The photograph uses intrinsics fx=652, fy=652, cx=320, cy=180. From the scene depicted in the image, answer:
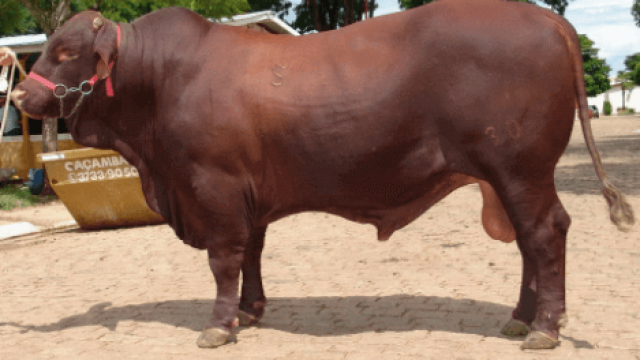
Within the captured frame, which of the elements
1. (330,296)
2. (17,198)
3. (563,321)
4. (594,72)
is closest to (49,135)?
(17,198)

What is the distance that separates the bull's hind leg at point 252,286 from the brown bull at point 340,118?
263 mm

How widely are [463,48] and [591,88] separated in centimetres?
8277

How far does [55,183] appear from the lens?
9445mm

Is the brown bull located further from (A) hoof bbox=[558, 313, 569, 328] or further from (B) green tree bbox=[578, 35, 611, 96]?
(B) green tree bbox=[578, 35, 611, 96]

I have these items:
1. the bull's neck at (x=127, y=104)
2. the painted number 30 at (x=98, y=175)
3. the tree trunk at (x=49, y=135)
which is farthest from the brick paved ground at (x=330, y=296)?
the tree trunk at (x=49, y=135)

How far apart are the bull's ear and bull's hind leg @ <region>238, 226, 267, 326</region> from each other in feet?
4.95

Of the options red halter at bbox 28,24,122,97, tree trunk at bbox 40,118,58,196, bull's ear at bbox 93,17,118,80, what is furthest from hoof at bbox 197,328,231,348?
tree trunk at bbox 40,118,58,196

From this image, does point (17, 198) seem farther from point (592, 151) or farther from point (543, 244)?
point (592, 151)

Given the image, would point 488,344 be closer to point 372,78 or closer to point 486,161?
point 486,161

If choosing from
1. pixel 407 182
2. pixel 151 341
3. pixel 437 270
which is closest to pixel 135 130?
pixel 151 341

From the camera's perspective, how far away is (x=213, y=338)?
4.20 metres

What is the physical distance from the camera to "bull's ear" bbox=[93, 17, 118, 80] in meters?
4.20

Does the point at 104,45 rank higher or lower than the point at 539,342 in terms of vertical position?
higher

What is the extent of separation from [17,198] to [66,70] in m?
10.3
